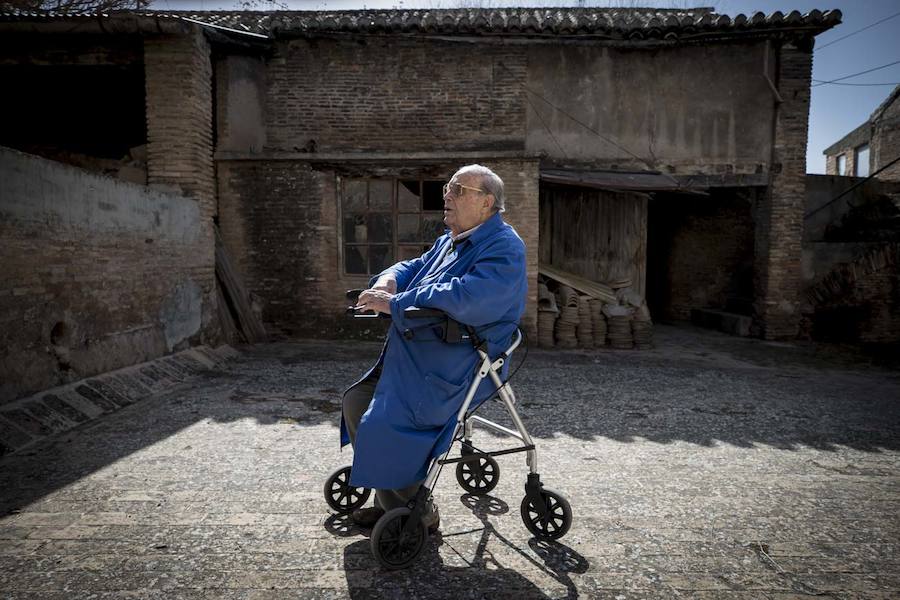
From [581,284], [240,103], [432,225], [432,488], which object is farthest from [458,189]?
[240,103]

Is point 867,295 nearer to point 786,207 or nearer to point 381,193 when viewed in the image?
point 786,207

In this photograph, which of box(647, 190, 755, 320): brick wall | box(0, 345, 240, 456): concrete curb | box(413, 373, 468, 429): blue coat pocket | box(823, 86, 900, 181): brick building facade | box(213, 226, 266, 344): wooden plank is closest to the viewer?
box(413, 373, 468, 429): blue coat pocket

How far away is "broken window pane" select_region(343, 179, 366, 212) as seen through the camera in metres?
8.70

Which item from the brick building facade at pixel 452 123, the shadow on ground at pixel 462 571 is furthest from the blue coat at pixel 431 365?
the brick building facade at pixel 452 123

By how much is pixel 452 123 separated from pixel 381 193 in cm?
168

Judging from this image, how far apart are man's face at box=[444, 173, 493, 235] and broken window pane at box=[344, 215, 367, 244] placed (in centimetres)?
642

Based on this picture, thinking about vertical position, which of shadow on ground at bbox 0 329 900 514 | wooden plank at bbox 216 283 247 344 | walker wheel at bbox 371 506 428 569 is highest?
wooden plank at bbox 216 283 247 344

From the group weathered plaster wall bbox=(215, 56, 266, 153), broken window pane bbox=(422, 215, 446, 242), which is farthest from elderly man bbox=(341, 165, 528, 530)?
weathered plaster wall bbox=(215, 56, 266, 153)

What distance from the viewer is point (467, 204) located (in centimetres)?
251

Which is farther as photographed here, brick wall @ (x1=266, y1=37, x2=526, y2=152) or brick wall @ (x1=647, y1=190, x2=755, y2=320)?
brick wall @ (x1=647, y1=190, x2=755, y2=320)

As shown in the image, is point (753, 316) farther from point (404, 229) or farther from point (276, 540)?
point (276, 540)

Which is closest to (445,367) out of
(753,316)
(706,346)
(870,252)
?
(706,346)

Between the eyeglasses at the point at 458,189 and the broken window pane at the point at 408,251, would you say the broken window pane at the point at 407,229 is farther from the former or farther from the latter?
the eyeglasses at the point at 458,189

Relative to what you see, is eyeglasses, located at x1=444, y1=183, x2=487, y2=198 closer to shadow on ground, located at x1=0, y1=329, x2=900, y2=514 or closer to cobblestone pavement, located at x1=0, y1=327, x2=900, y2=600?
cobblestone pavement, located at x1=0, y1=327, x2=900, y2=600
